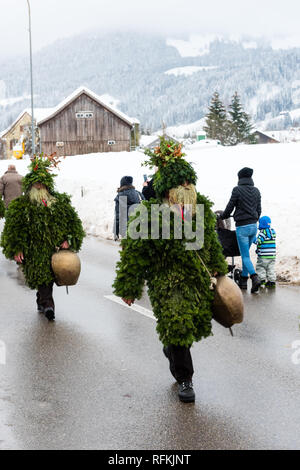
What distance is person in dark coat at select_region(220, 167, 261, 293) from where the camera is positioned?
Answer: 9727mm

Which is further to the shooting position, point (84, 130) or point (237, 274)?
point (84, 130)

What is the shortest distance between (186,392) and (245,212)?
4.92m

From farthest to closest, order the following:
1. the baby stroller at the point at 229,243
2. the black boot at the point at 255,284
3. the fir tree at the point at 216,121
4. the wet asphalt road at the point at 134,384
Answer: the fir tree at the point at 216,121 → the baby stroller at the point at 229,243 → the black boot at the point at 255,284 → the wet asphalt road at the point at 134,384

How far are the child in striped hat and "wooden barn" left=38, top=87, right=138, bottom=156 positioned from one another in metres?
49.1

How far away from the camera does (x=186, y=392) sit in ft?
17.4

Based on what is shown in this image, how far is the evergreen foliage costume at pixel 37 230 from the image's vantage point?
7789 mm

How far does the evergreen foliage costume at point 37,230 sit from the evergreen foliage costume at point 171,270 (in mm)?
2644

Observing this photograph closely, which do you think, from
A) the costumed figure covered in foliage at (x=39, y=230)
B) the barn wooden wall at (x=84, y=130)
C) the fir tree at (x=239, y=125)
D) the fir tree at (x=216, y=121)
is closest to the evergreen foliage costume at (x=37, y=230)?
the costumed figure covered in foliage at (x=39, y=230)

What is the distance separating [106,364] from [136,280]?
132 centimetres

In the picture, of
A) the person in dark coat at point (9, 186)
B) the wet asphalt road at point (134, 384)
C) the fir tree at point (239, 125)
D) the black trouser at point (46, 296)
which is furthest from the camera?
the fir tree at point (239, 125)

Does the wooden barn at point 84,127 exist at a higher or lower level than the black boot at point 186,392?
higher

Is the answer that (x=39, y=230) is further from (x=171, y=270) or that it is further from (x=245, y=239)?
(x=245, y=239)

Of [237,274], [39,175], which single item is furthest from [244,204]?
[39,175]

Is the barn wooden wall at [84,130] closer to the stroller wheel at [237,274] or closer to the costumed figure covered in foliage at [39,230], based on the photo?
the stroller wheel at [237,274]
